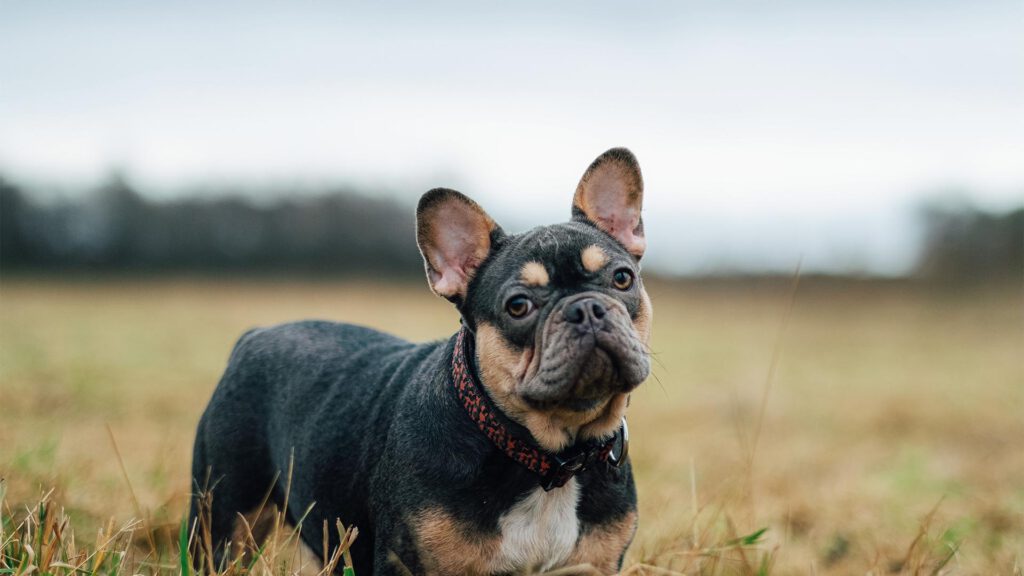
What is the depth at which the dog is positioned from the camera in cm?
341

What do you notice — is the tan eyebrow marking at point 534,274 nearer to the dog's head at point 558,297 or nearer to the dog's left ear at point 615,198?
the dog's head at point 558,297

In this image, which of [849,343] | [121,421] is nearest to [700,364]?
[849,343]

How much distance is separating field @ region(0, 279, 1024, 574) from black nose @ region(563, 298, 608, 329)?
45.6 inches

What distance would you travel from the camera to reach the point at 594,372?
340 cm

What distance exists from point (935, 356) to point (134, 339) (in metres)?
22.6

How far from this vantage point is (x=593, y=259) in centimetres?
376

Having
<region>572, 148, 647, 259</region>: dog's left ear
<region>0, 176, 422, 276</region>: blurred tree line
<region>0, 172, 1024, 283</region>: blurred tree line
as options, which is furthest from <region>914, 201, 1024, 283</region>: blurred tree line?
<region>572, 148, 647, 259</region>: dog's left ear

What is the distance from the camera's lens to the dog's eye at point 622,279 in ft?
12.5

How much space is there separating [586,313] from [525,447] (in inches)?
23.8

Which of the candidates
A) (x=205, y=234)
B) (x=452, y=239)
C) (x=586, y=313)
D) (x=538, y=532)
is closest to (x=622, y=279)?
(x=586, y=313)

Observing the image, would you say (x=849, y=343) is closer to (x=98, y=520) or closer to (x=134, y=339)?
(x=134, y=339)

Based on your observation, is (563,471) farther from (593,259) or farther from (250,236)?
(250,236)

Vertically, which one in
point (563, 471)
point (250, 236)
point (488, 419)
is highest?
point (488, 419)

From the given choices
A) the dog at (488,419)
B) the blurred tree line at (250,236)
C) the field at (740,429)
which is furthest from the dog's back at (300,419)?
the blurred tree line at (250,236)
